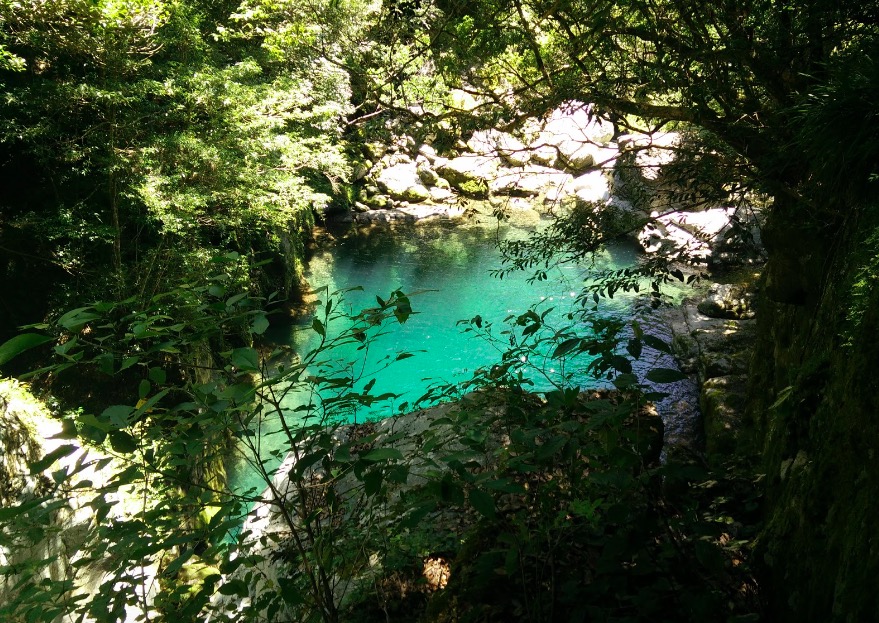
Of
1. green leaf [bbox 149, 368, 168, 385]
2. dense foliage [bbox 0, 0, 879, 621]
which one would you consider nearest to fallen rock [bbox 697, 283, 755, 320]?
dense foliage [bbox 0, 0, 879, 621]

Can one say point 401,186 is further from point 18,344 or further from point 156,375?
point 18,344

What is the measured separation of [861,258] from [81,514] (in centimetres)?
581

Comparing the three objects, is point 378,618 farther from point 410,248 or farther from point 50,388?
point 410,248

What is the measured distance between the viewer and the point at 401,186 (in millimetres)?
19797

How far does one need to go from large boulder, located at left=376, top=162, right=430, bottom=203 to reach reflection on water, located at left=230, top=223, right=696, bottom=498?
1932mm

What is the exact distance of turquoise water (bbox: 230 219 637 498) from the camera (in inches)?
357

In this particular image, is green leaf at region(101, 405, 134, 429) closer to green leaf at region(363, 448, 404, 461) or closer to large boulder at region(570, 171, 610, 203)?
green leaf at region(363, 448, 404, 461)

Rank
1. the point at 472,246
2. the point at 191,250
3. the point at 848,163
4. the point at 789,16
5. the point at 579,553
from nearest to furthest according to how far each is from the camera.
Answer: the point at 848,163
the point at 579,553
the point at 789,16
the point at 191,250
the point at 472,246

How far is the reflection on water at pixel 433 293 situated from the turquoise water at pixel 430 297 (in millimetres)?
22

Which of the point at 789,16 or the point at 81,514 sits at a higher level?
the point at 789,16

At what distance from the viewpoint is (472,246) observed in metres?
16.2

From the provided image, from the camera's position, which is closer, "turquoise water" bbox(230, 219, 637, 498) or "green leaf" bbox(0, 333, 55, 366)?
"green leaf" bbox(0, 333, 55, 366)

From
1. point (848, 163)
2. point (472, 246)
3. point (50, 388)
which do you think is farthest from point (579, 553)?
point (472, 246)

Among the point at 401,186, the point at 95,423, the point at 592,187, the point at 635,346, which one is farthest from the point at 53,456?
the point at 401,186
